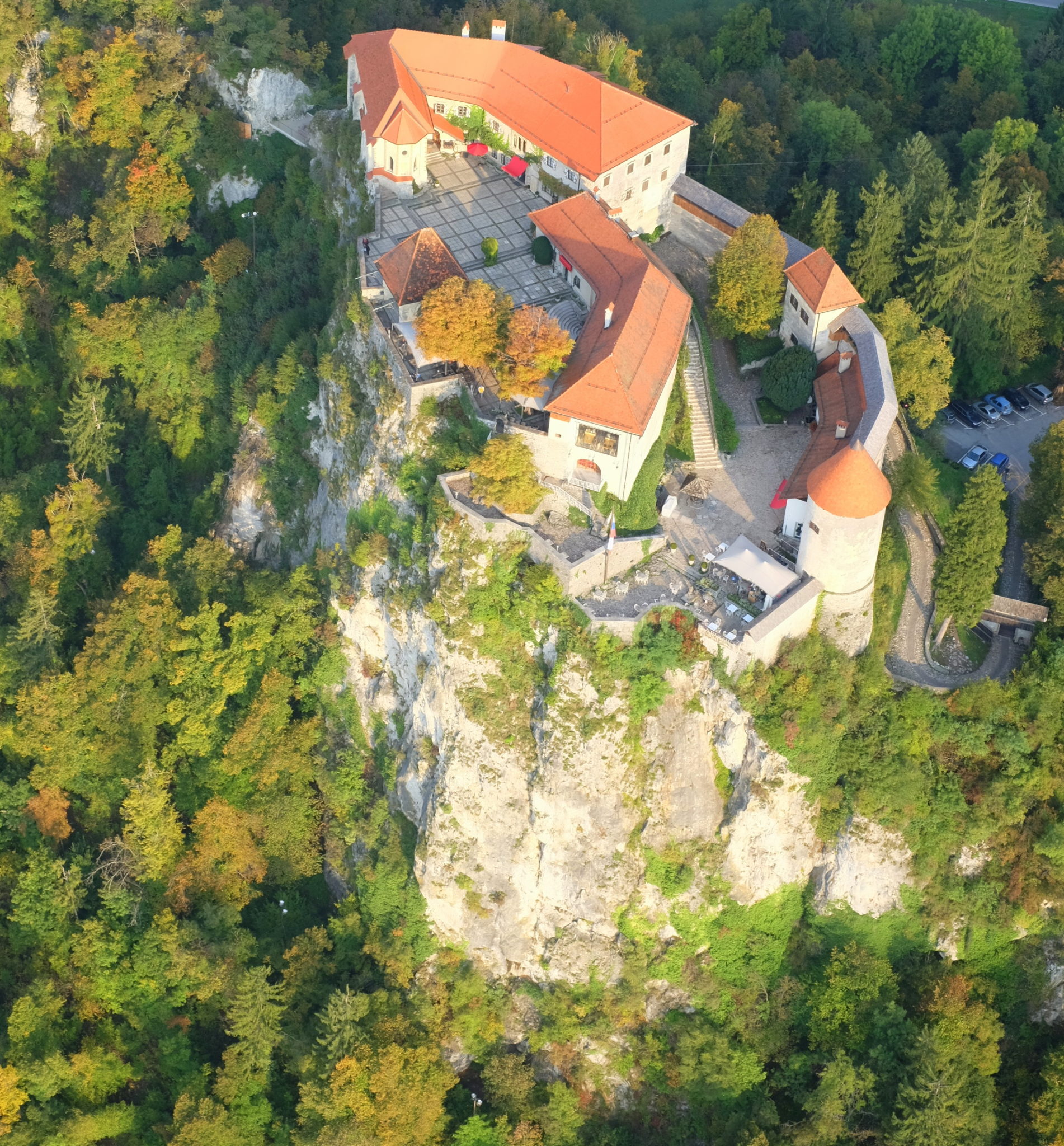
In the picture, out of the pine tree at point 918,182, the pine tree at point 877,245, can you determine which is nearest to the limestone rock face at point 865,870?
the pine tree at point 877,245

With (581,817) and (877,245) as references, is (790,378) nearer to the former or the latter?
(877,245)

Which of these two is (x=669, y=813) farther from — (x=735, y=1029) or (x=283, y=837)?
(x=283, y=837)

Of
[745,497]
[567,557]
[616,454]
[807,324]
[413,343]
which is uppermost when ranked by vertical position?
[807,324]

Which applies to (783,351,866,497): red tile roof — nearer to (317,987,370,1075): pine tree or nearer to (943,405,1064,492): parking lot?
(943,405,1064,492): parking lot

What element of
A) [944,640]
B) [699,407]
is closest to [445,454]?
[699,407]

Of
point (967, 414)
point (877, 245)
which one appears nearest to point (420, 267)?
point (877, 245)

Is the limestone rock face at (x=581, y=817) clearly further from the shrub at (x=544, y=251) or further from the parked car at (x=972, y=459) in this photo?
the parked car at (x=972, y=459)
